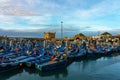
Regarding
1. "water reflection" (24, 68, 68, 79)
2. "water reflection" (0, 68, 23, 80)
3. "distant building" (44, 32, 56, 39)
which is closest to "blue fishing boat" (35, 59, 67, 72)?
"water reflection" (24, 68, 68, 79)

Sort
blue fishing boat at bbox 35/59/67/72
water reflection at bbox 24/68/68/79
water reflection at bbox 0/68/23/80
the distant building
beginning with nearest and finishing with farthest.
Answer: water reflection at bbox 0/68/23/80 < water reflection at bbox 24/68/68/79 < blue fishing boat at bbox 35/59/67/72 < the distant building

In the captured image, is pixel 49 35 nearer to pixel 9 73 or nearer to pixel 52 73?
pixel 52 73

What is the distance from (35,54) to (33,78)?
1322cm

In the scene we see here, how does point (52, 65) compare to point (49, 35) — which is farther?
point (49, 35)

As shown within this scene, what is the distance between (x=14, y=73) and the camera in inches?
1351

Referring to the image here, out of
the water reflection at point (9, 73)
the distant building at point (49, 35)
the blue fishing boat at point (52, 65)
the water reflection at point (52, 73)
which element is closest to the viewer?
the water reflection at point (9, 73)

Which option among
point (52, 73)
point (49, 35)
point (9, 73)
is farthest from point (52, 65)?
point (49, 35)

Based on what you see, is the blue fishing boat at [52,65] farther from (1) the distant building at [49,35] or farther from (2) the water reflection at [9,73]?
(1) the distant building at [49,35]

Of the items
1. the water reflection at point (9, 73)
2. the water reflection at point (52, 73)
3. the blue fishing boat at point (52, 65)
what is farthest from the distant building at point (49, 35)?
the water reflection at point (9, 73)

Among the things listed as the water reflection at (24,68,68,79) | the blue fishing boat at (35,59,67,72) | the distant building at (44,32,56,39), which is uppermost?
the distant building at (44,32,56,39)

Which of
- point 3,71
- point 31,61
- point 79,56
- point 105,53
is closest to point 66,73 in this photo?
point 31,61

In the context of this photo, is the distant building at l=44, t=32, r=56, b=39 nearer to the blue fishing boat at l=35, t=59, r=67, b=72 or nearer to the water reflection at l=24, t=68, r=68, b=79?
the blue fishing boat at l=35, t=59, r=67, b=72

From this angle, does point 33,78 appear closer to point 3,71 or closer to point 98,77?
point 3,71

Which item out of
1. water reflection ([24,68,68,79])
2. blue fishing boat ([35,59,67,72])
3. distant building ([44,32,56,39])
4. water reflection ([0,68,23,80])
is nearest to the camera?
water reflection ([0,68,23,80])
